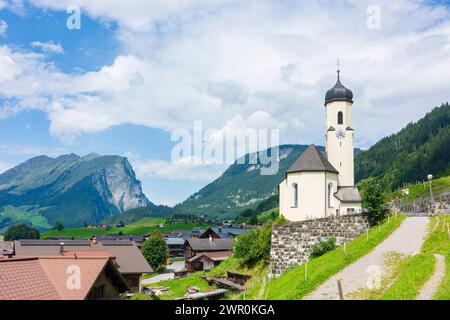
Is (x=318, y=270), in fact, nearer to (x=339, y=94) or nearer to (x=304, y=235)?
(x=304, y=235)

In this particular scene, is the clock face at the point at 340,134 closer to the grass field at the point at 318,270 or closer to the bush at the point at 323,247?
the grass field at the point at 318,270

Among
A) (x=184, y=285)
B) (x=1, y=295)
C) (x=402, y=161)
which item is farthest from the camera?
(x=402, y=161)

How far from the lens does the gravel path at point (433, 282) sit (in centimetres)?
1710

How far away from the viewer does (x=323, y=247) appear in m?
33.6

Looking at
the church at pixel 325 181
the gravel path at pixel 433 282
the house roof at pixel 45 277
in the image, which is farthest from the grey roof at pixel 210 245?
the gravel path at pixel 433 282

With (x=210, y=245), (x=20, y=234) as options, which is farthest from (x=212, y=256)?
(x=20, y=234)

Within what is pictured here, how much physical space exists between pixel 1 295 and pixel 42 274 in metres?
4.04

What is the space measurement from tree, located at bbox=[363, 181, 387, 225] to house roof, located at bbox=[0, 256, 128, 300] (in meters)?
21.0

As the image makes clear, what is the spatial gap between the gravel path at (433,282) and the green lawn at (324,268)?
562 cm

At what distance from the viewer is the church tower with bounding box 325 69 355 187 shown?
50.5 meters
